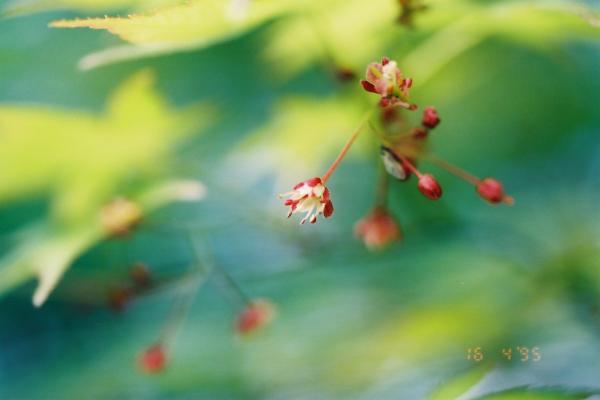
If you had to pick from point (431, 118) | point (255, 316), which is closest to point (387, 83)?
point (431, 118)

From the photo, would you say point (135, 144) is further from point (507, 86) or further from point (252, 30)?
point (507, 86)

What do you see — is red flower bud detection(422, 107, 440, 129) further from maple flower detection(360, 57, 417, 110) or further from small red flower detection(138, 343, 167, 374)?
small red flower detection(138, 343, 167, 374)

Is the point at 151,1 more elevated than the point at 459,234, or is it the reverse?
the point at 151,1

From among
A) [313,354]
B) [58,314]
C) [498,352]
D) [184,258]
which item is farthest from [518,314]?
[58,314]

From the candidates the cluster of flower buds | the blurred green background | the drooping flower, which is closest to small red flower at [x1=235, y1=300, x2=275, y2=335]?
the blurred green background

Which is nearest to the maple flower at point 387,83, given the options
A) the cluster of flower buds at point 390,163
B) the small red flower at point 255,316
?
the cluster of flower buds at point 390,163

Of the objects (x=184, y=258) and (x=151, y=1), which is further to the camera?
(x=184, y=258)

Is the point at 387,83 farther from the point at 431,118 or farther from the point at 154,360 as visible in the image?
the point at 154,360

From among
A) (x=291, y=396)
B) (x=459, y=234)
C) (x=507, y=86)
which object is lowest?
(x=291, y=396)

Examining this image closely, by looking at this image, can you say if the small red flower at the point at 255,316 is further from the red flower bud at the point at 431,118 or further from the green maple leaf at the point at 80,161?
the red flower bud at the point at 431,118
